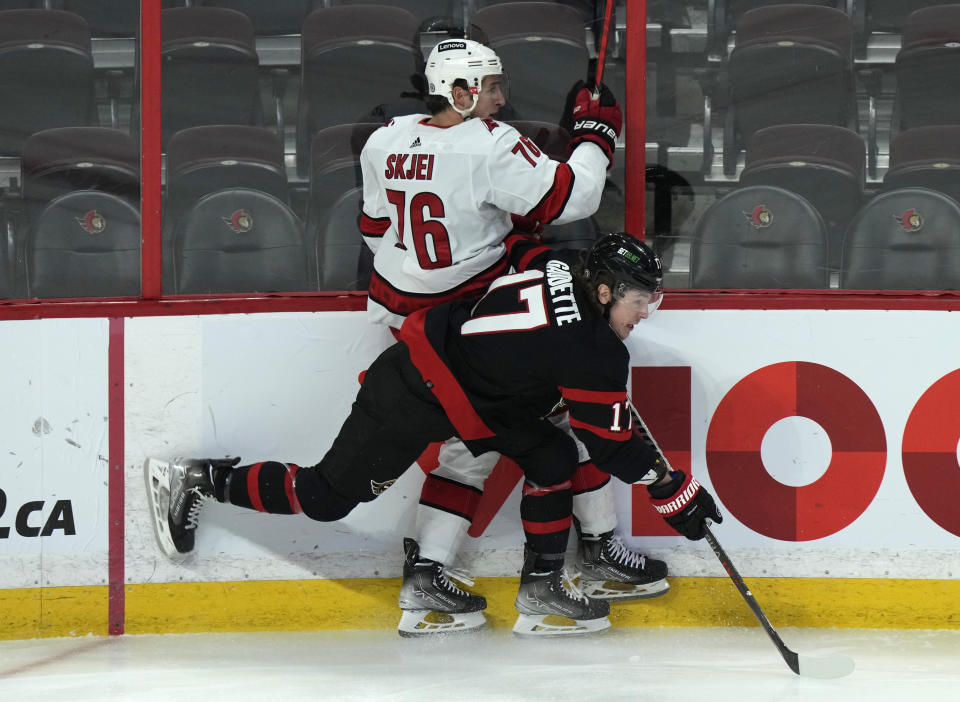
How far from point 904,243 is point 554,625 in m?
1.36

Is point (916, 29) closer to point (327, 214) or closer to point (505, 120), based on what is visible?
point (505, 120)

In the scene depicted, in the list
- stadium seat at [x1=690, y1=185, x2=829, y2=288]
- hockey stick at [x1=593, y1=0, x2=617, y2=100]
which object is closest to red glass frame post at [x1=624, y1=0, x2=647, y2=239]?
hockey stick at [x1=593, y1=0, x2=617, y2=100]

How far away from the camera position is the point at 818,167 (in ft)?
9.39

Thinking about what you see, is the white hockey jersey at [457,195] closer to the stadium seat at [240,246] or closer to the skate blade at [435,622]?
the stadium seat at [240,246]

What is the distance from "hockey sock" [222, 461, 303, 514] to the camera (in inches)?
108

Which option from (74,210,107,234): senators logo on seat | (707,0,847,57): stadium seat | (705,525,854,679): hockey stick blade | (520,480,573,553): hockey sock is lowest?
(705,525,854,679): hockey stick blade

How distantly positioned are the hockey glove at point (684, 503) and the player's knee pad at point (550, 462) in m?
0.21

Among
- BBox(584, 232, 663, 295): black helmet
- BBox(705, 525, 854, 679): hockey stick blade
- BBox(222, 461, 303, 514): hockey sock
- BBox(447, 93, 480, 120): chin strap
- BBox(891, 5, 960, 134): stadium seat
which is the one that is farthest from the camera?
BBox(891, 5, 960, 134): stadium seat

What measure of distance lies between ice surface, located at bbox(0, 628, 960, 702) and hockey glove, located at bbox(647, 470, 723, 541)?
13.7 inches

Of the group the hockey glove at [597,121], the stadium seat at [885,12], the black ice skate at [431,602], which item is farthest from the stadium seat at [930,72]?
the black ice skate at [431,602]

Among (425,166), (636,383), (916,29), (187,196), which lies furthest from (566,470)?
(916,29)

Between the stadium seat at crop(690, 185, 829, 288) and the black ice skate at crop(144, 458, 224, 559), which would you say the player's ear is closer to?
the stadium seat at crop(690, 185, 829, 288)

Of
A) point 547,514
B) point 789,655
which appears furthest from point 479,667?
point 789,655

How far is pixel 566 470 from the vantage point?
2682 mm
